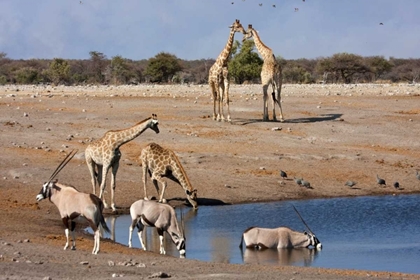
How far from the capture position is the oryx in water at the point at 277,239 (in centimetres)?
1539

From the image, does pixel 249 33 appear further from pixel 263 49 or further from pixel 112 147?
pixel 112 147

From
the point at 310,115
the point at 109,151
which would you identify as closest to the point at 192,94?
the point at 310,115

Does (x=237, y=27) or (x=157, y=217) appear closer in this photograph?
(x=157, y=217)

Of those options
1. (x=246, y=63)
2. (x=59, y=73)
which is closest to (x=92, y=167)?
(x=246, y=63)

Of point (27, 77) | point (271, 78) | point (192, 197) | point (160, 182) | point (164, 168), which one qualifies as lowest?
point (192, 197)

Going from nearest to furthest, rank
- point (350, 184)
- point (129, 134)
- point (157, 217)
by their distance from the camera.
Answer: point (157, 217), point (129, 134), point (350, 184)

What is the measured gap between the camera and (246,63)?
1731 inches

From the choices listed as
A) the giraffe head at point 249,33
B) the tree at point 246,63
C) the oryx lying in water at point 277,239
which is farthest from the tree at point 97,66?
the oryx lying in water at point 277,239

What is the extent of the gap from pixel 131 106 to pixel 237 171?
9.03 metres

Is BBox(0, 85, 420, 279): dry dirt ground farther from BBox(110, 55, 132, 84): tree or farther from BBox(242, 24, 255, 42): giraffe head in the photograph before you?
BBox(110, 55, 132, 84): tree

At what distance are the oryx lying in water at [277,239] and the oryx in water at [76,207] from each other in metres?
2.86

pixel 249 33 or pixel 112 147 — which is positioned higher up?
pixel 249 33

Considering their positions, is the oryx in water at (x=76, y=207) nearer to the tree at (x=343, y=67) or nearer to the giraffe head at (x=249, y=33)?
the giraffe head at (x=249, y=33)

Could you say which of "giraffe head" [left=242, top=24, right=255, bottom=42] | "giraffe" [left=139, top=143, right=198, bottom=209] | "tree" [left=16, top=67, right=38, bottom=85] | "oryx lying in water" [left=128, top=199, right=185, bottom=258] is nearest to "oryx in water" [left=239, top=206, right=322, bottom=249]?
"oryx lying in water" [left=128, top=199, right=185, bottom=258]
